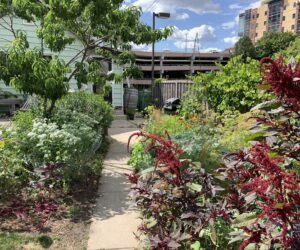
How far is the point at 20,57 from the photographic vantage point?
4844 mm

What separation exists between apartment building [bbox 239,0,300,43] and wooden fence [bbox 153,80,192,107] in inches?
3074

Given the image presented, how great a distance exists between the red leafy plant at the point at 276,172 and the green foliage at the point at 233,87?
615 centimetres

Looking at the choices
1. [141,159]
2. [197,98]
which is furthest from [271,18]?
[141,159]

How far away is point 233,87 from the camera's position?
330 inches

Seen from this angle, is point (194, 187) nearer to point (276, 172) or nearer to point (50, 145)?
point (276, 172)

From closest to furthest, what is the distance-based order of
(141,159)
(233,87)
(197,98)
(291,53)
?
(141,159) < (233,87) < (197,98) < (291,53)

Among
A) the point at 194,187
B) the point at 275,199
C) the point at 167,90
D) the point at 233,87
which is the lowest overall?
the point at 194,187

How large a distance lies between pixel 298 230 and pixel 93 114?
654cm

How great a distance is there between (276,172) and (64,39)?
535cm

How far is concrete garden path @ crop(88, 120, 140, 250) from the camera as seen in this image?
11.8 ft

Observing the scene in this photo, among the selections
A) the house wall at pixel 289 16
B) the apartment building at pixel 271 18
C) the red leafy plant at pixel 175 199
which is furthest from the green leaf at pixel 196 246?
the house wall at pixel 289 16

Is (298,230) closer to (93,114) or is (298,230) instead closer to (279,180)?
(279,180)

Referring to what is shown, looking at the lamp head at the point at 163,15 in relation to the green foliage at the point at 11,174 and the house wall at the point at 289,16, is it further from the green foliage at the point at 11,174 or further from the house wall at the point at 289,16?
the house wall at the point at 289,16

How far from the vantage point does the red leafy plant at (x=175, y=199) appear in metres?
2.35
